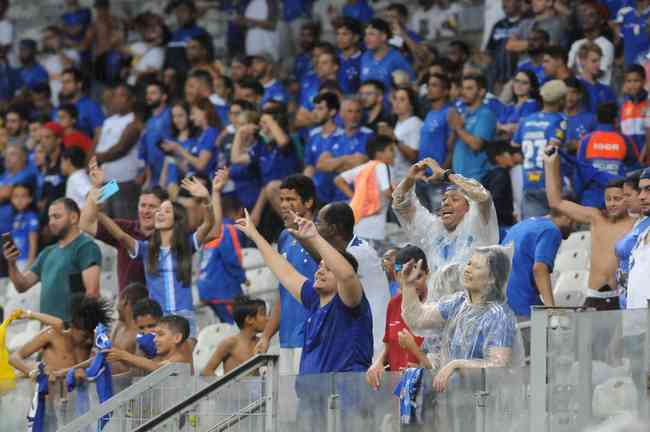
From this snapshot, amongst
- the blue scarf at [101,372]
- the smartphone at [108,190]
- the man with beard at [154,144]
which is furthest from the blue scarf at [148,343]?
the man with beard at [154,144]

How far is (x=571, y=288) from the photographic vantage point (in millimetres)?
12781

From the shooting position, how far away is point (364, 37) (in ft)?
59.7

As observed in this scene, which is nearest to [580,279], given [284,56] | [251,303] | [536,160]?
[536,160]

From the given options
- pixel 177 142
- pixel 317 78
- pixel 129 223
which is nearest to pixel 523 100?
pixel 317 78

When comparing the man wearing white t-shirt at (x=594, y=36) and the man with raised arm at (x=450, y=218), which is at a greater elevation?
the man wearing white t-shirt at (x=594, y=36)

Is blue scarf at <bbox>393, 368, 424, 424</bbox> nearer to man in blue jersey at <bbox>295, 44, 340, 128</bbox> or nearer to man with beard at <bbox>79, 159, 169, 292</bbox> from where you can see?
man with beard at <bbox>79, 159, 169, 292</bbox>

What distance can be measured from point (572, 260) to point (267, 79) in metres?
5.83

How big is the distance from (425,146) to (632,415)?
24.0 feet

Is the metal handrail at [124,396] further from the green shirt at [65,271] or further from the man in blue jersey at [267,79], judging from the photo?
the man in blue jersey at [267,79]

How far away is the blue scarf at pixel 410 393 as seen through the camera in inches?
340

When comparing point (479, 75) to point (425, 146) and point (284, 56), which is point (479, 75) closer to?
point (425, 146)

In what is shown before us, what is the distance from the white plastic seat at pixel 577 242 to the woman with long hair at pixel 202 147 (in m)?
3.82

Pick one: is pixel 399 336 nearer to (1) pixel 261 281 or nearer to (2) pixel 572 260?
(2) pixel 572 260

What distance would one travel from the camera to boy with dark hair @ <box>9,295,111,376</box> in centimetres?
1155
